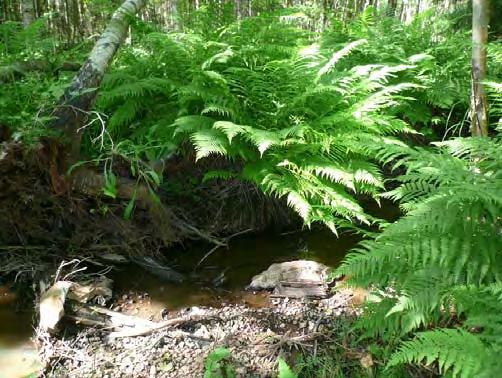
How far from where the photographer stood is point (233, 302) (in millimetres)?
3426

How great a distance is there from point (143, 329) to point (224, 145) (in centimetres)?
145

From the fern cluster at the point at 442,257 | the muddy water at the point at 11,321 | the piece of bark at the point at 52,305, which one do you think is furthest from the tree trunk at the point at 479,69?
the muddy water at the point at 11,321

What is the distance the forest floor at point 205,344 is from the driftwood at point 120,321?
0.03 m

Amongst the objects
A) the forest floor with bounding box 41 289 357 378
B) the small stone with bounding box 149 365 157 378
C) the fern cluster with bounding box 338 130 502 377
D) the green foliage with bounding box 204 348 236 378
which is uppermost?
the fern cluster with bounding box 338 130 502 377

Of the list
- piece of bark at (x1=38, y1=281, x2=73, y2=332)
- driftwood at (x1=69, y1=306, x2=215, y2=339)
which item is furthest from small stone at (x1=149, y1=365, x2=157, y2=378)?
piece of bark at (x1=38, y1=281, x2=73, y2=332)

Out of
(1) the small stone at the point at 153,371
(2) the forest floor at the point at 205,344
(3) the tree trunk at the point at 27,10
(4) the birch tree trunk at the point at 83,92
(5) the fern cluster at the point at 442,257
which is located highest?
(3) the tree trunk at the point at 27,10

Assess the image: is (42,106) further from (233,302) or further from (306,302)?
(306,302)

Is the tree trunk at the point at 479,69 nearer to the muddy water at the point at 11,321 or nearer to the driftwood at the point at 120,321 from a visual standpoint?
the driftwood at the point at 120,321

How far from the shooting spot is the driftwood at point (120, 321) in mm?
2955

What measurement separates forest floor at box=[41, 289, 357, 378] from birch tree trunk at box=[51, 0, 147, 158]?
4.86ft

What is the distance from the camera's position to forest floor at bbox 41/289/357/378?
265 centimetres

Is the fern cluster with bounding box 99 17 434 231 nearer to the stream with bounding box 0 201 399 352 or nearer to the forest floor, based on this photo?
the stream with bounding box 0 201 399 352

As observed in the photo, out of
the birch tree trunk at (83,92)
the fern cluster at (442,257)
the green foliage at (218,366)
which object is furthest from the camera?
the birch tree trunk at (83,92)

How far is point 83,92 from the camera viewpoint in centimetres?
345
